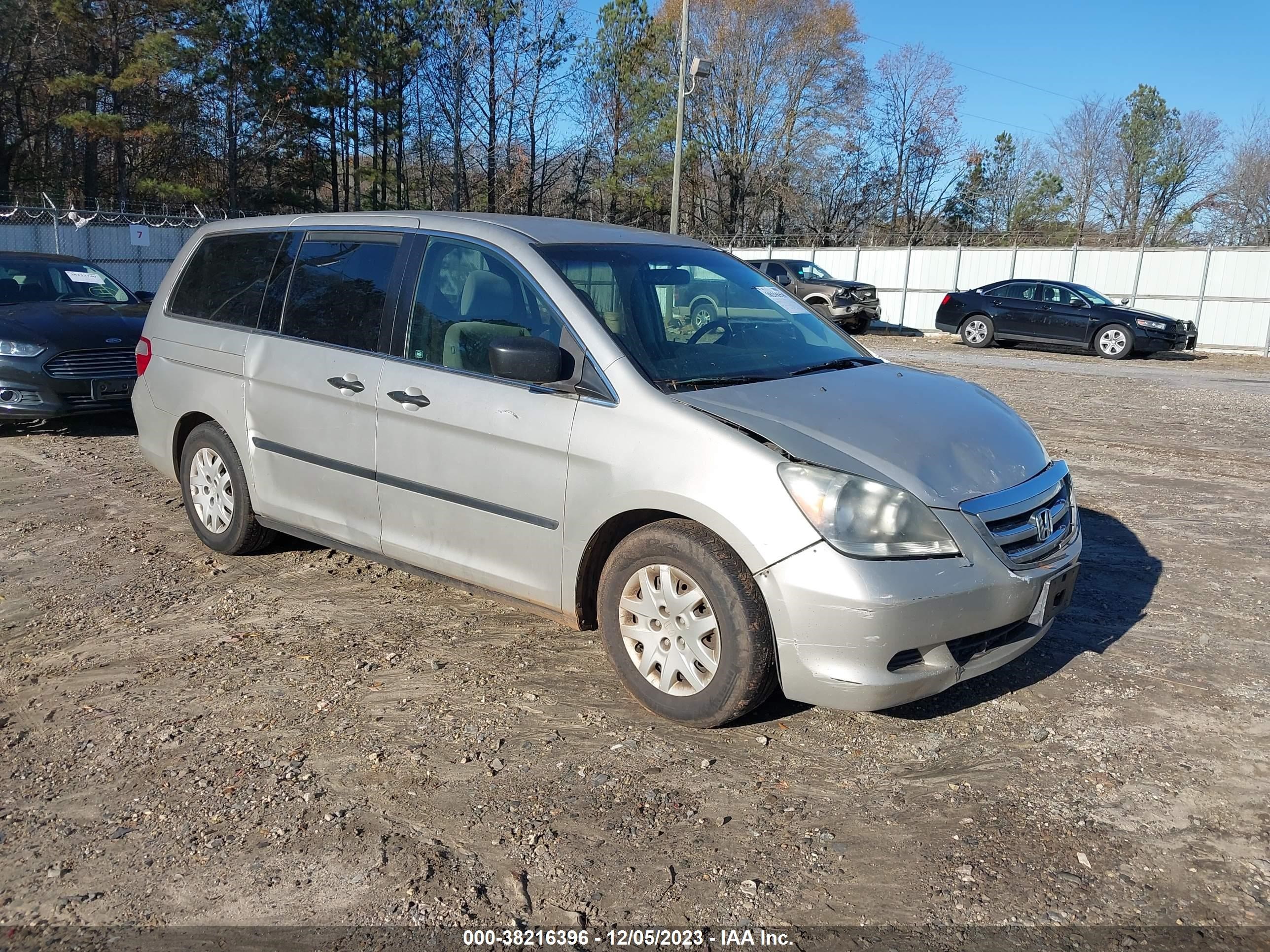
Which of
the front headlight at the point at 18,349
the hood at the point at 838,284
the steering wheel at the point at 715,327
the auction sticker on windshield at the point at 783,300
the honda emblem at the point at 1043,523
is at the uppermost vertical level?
the hood at the point at 838,284

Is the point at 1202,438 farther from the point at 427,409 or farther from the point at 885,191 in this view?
the point at 885,191

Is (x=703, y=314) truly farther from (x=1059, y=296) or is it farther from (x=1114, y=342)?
(x=1059, y=296)

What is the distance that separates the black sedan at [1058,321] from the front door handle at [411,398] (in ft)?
65.3

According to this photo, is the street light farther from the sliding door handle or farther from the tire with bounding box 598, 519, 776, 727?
the tire with bounding box 598, 519, 776, 727

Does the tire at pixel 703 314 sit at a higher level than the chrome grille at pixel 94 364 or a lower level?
higher

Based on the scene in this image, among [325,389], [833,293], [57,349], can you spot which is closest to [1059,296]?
[833,293]

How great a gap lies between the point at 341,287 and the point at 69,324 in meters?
5.28

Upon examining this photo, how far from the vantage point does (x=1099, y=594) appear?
5219 mm

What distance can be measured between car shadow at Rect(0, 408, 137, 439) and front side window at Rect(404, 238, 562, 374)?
5636mm

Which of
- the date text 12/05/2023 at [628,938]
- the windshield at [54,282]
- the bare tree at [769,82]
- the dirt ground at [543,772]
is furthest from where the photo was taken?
the bare tree at [769,82]

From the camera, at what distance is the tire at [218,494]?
5305mm

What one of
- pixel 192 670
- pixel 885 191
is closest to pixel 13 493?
pixel 192 670

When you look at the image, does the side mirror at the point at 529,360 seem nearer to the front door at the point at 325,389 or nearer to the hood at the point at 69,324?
the front door at the point at 325,389

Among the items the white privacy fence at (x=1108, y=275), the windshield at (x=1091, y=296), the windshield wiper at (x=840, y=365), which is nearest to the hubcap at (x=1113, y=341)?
the windshield at (x=1091, y=296)
